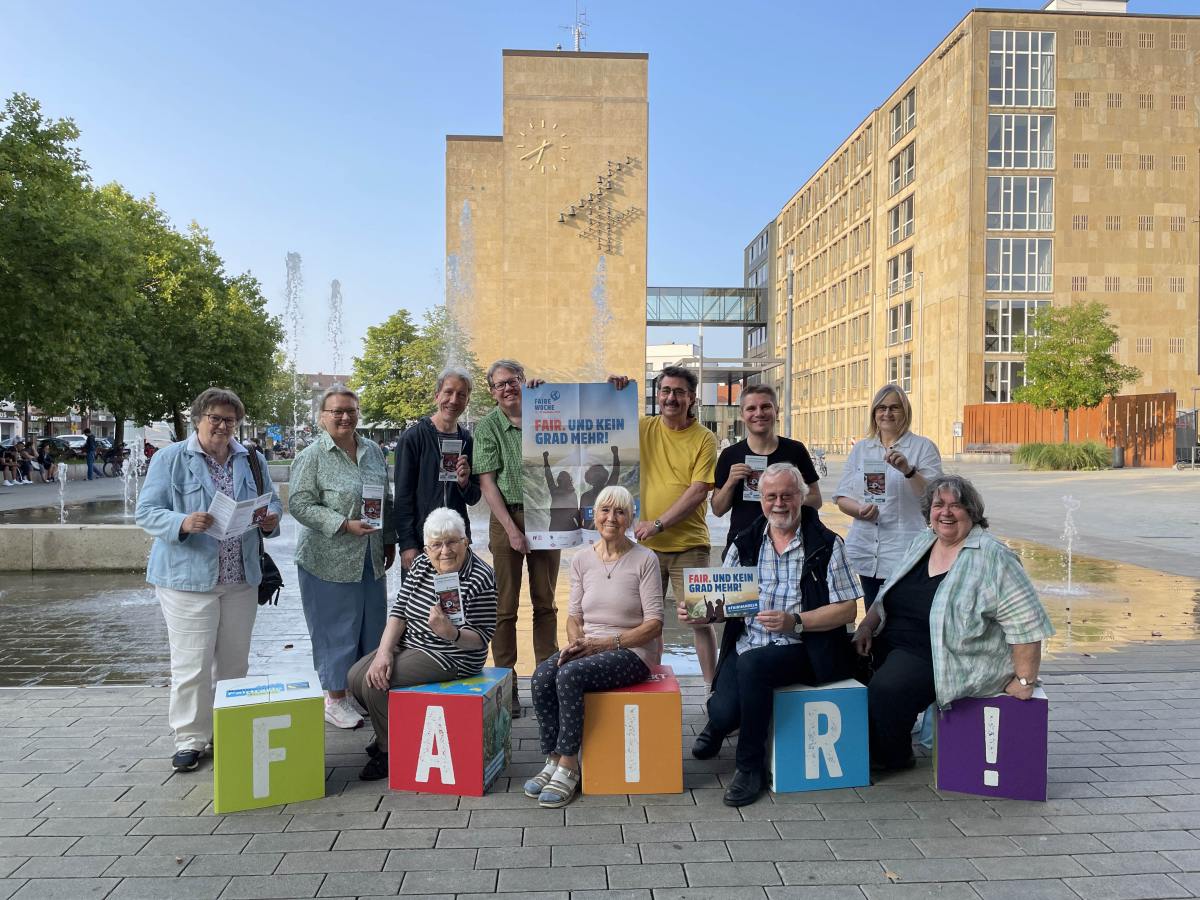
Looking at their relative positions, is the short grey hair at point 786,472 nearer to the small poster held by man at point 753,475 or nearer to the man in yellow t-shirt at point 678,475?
the small poster held by man at point 753,475

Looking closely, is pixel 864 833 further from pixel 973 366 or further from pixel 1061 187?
pixel 1061 187

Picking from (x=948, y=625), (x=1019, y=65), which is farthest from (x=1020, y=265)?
(x=948, y=625)

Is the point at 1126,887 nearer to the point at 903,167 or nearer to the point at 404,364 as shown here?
the point at 404,364

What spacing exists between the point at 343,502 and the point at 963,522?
11.2ft

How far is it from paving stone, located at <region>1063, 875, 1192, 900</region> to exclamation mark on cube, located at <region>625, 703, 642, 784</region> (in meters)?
1.88

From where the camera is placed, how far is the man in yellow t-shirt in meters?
5.52

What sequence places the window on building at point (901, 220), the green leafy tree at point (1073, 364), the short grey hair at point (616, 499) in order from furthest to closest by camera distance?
the window on building at point (901, 220)
the green leafy tree at point (1073, 364)
the short grey hair at point (616, 499)

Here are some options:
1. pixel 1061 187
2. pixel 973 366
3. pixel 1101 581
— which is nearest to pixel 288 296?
pixel 973 366

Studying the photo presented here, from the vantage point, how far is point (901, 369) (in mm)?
61000

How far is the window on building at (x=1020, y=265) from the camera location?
167 ft

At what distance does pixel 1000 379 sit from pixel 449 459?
51.7 m

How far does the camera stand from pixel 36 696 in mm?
6055

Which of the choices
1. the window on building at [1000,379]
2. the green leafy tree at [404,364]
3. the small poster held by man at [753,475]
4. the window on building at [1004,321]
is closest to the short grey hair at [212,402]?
the small poster held by man at [753,475]

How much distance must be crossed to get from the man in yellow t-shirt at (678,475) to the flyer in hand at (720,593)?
982mm
